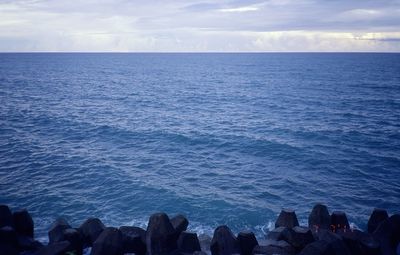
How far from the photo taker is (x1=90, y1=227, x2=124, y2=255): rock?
54.0 feet

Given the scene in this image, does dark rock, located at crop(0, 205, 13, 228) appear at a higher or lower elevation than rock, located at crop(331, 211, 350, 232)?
higher

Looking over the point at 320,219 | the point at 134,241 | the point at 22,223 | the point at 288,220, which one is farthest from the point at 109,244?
the point at 320,219

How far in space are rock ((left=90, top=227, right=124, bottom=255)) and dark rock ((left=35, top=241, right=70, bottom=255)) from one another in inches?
47.6

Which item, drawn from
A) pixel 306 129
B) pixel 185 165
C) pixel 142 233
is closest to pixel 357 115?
pixel 306 129

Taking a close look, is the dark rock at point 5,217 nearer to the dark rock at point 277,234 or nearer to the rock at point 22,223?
the rock at point 22,223

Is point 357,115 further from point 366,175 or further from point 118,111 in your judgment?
point 118,111

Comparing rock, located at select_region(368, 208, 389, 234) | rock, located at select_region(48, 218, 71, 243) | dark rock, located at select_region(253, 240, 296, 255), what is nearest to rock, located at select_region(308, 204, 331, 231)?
rock, located at select_region(368, 208, 389, 234)

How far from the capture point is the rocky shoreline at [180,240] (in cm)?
1642

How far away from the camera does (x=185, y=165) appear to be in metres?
34.8

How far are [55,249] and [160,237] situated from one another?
4.64 meters

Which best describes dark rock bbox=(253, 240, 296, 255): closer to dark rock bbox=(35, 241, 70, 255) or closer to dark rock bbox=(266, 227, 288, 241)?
dark rock bbox=(266, 227, 288, 241)

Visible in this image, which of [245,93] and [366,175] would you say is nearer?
[366,175]

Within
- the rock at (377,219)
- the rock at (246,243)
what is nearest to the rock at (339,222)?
the rock at (377,219)

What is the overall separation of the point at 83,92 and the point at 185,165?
6065cm
